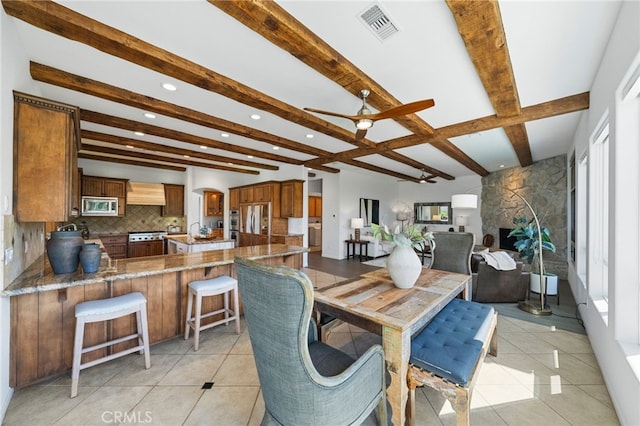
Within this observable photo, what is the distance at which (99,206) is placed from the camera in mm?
5715

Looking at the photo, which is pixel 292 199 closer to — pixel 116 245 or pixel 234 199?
pixel 234 199

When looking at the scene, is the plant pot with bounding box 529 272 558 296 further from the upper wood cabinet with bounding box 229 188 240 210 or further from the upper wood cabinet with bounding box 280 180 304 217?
the upper wood cabinet with bounding box 229 188 240 210

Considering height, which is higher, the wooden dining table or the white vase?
the white vase

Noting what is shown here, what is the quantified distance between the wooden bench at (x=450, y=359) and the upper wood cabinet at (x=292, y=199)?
15.2ft

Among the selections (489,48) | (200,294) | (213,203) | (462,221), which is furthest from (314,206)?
(489,48)

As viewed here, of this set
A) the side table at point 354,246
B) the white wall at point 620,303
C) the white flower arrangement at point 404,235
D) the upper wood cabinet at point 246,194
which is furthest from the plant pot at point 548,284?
the upper wood cabinet at point 246,194

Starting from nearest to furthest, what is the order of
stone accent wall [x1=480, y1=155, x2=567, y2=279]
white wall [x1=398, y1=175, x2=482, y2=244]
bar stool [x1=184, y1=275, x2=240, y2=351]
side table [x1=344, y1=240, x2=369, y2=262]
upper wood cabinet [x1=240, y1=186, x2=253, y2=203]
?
bar stool [x1=184, y1=275, x2=240, y2=351] < stone accent wall [x1=480, y1=155, x2=567, y2=279] < upper wood cabinet [x1=240, y1=186, x2=253, y2=203] < side table [x1=344, y1=240, x2=369, y2=262] < white wall [x1=398, y1=175, x2=482, y2=244]

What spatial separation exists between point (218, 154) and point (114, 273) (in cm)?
398

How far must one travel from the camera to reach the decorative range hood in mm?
6254

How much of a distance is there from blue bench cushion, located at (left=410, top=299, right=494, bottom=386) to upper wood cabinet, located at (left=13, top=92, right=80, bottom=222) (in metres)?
2.83

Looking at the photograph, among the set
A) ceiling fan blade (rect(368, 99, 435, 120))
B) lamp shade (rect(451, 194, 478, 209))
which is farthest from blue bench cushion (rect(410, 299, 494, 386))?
lamp shade (rect(451, 194, 478, 209))

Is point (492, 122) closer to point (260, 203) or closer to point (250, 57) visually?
point (250, 57)

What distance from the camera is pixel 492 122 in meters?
3.39

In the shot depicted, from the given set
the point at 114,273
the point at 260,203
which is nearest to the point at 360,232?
the point at 260,203
